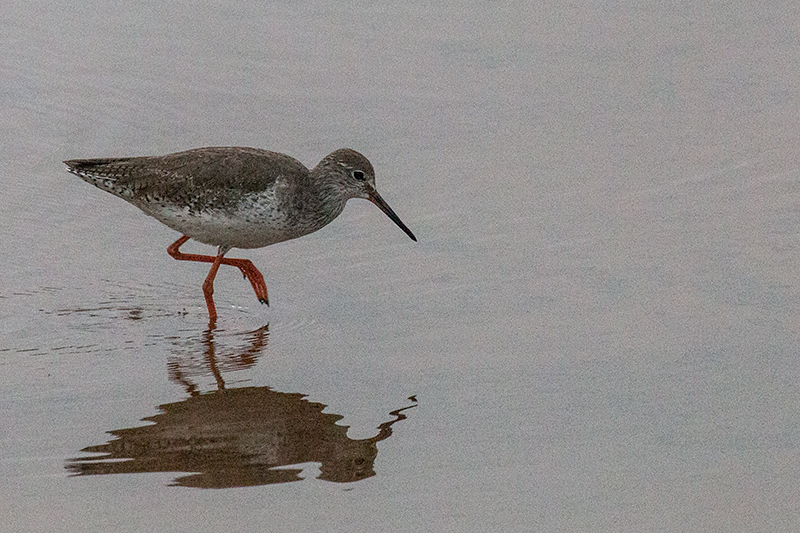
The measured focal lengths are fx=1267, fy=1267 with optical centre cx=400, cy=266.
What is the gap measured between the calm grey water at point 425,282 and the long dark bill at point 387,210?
0.21 m

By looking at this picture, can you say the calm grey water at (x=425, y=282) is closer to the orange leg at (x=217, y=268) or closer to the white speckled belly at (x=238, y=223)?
the orange leg at (x=217, y=268)

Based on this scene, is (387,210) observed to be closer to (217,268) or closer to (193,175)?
(217,268)

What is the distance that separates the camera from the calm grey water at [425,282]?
5.36 m

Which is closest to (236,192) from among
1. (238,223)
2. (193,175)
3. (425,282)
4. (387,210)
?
(238,223)

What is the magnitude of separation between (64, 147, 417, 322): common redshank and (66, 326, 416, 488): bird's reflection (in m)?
1.42

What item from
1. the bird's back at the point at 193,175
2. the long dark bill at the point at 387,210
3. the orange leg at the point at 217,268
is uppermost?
the bird's back at the point at 193,175

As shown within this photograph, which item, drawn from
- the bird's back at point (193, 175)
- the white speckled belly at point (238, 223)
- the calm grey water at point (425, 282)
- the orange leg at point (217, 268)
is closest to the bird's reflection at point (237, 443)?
the calm grey water at point (425, 282)

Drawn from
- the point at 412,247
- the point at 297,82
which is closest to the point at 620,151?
the point at 412,247

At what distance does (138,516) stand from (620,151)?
5282mm

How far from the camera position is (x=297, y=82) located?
10.3 m

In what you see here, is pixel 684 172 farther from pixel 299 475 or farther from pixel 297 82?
pixel 299 475

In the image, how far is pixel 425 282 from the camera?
24.9 ft

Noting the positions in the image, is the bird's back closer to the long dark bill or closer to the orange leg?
the orange leg

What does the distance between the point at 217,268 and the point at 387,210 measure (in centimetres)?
113
